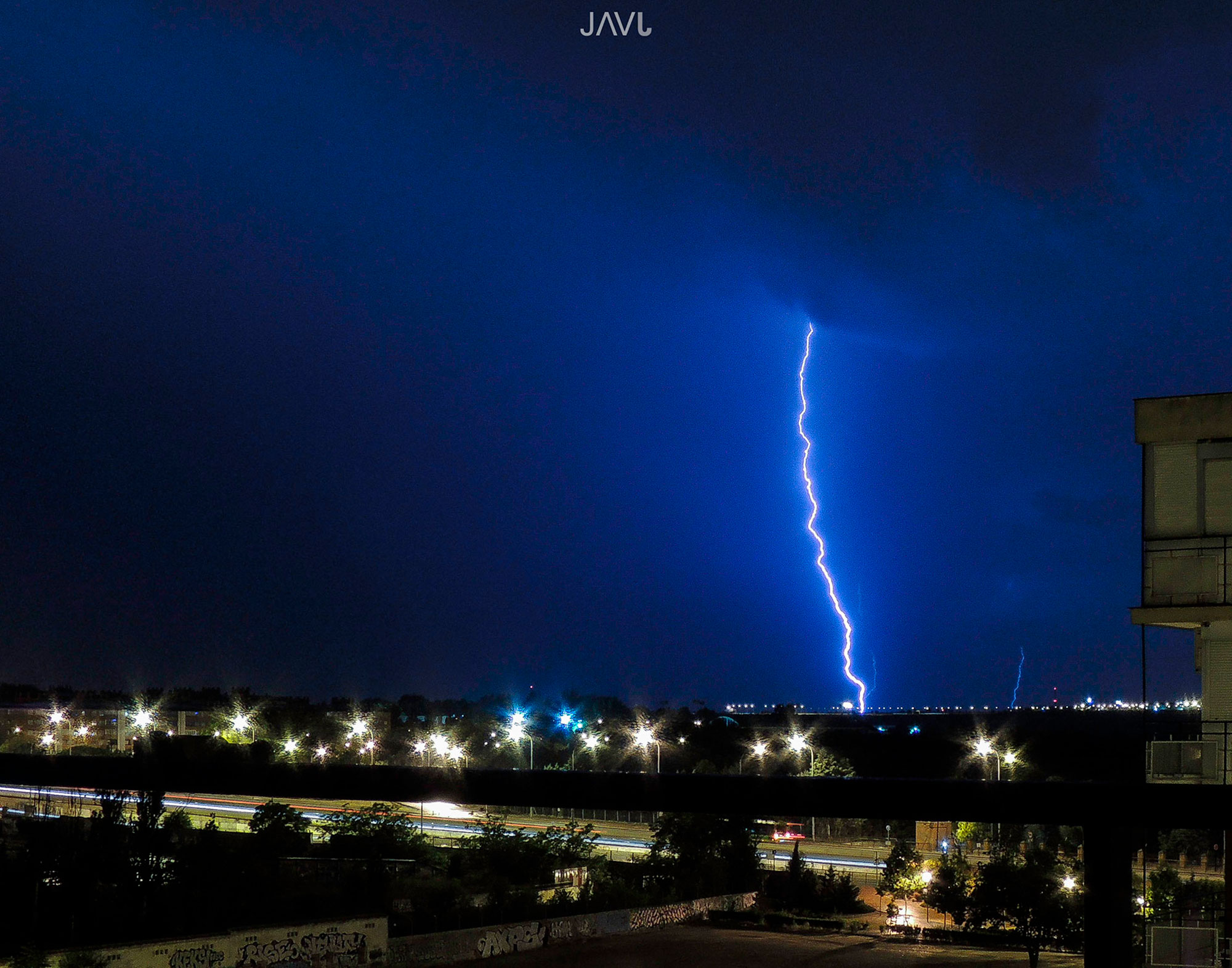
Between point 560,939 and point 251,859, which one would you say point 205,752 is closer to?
point 251,859

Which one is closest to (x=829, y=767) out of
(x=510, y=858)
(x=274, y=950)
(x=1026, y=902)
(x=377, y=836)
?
(x=510, y=858)

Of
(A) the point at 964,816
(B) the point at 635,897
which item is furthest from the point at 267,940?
(A) the point at 964,816

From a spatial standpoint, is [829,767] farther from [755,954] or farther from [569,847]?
[755,954]

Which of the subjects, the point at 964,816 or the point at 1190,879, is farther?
the point at 1190,879

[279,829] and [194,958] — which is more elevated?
[279,829]

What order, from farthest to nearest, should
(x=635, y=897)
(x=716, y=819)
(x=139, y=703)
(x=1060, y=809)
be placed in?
(x=139, y=703) < (x=716, y=819) < (x=635, y=897) < (x=1060, y=809)
